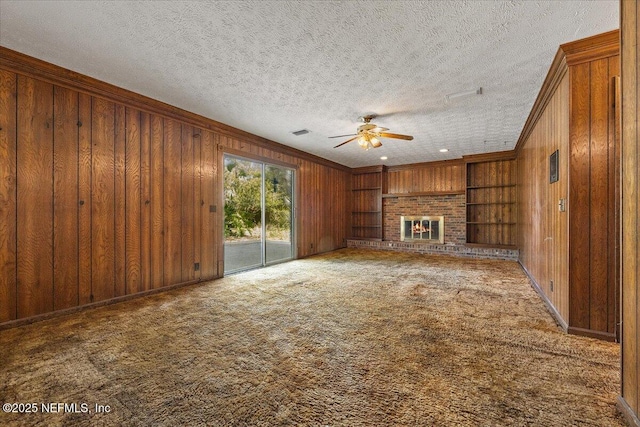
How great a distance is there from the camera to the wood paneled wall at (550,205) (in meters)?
2.61

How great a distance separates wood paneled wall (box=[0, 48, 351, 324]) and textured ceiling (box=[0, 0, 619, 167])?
1.08ft

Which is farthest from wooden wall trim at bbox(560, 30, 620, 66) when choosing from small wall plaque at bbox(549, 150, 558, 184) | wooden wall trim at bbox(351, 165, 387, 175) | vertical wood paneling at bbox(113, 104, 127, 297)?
wooden wall trim at bbox(351, 165, 387, 175)

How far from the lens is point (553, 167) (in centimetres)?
298

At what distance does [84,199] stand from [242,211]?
8.21ft

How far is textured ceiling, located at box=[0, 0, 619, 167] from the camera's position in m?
2.05

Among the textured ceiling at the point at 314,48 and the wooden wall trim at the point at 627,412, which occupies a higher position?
the textured ceiling at the point at 314,48

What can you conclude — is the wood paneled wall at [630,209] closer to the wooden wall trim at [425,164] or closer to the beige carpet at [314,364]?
the beige carpet at [314,364]

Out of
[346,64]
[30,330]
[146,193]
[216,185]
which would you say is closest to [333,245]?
[216,185]

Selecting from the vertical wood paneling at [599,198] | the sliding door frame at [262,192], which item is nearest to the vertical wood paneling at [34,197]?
the sliding door frame at [262,192]

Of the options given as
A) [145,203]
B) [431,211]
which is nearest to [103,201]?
[145,203]

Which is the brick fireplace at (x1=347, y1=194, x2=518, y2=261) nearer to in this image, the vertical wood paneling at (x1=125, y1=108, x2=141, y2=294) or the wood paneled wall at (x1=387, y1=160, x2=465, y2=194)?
the wood paneled wall at (x1=387, y1=160, x2=465, y2=194)

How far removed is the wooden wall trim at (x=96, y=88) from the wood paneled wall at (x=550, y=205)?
14.7 feet

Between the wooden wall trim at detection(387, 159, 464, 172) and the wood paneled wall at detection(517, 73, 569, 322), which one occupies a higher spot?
the wooden wall trim at detection(387, 159, 464, 172)

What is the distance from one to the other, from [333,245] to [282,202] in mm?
2571
